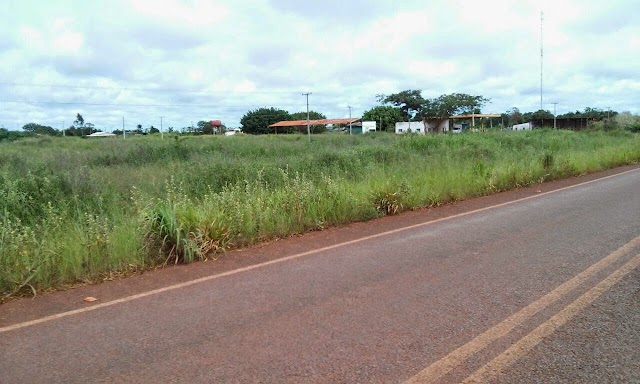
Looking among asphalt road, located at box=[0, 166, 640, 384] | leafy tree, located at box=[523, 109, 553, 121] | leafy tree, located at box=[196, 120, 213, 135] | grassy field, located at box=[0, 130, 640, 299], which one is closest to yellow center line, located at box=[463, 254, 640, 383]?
asphalt road, located at box=[0, 166, 640, 384]

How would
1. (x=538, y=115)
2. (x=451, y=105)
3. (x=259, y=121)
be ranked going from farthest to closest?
(x=259, y=121) < (x=538, y=115) < (x=451, y=105)

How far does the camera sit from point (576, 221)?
919cm

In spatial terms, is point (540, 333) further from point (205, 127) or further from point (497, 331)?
point (205, 127)

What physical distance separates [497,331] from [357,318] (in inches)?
48.3

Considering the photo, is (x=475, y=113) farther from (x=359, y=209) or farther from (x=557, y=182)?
(x=359, y=209)

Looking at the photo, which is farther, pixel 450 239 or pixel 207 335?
pixel 450 239

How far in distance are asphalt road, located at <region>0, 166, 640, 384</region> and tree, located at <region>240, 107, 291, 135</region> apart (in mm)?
91822

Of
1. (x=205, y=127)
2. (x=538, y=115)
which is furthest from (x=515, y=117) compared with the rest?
(x=205, y=127)

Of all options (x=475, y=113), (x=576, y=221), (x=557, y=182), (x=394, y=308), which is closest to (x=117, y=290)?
(x=394, y=308)

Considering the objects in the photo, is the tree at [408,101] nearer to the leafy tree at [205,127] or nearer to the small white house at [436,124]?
the small white house at [436,124]

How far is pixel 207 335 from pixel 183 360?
0.48 m

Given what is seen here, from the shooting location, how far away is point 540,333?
418 cm

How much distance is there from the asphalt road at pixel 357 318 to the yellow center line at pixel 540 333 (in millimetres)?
15

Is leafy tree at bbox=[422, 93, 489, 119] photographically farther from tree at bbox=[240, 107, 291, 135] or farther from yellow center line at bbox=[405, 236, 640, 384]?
yellow center line at bbox=[405, 236, 640, 384]
